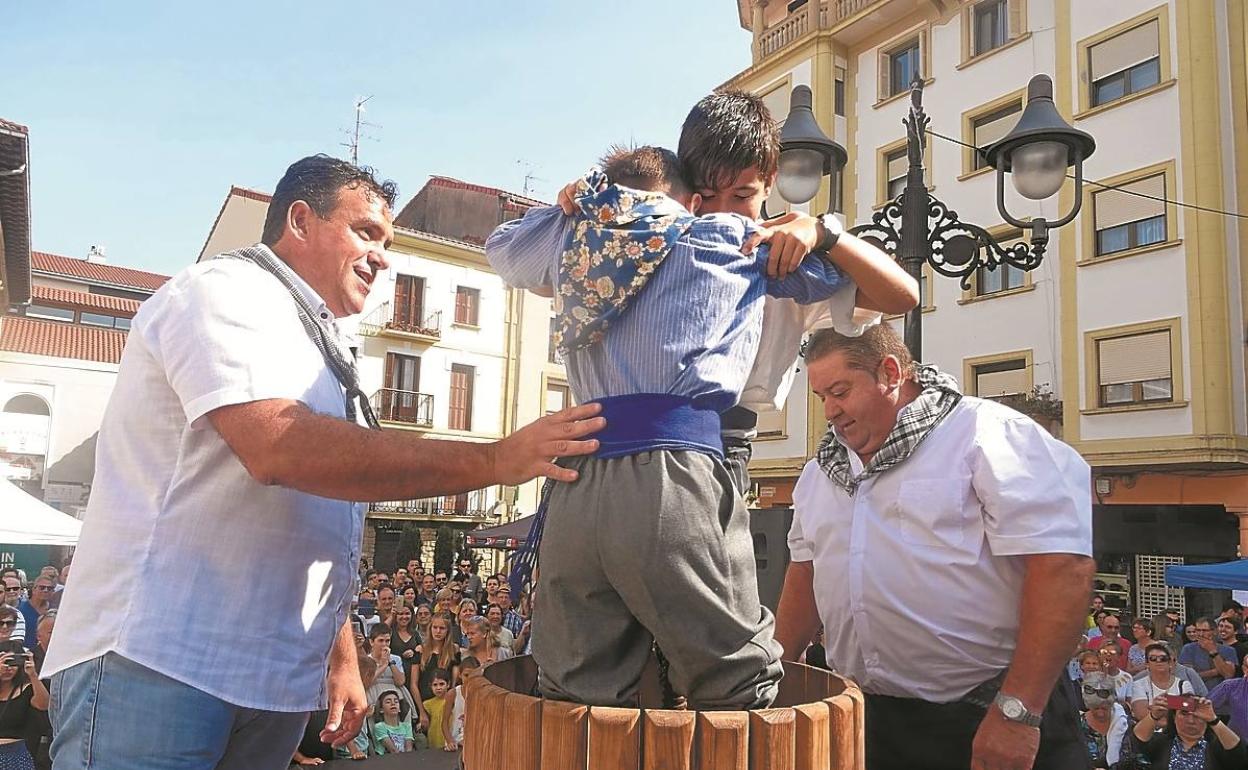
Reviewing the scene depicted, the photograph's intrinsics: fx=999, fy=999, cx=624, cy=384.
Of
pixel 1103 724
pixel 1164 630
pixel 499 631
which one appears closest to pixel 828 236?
pixel 1103 724

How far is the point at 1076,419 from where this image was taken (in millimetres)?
19547

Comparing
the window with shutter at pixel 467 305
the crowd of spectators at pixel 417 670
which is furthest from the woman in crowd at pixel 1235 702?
the window with shutter at pixel 467 305

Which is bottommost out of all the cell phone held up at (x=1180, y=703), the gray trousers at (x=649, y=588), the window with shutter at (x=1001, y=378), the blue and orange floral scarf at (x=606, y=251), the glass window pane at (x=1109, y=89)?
the cell phone held up at (x=1180, y=703)

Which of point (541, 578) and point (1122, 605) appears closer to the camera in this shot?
point (541, 578)

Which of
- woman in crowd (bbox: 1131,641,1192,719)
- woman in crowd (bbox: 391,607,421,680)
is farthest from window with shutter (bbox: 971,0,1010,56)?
woman in crowd (bbox: 391,607,421,680)

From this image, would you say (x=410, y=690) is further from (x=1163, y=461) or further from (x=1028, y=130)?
(x=1163, y=461)

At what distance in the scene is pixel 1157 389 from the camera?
728 inches

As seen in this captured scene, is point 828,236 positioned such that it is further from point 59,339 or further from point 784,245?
point 59,339

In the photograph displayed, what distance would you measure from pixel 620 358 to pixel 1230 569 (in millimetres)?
13413

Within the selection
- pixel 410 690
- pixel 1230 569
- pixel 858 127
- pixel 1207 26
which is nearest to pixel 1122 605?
pixel 1230 569

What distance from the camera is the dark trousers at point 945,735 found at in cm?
279

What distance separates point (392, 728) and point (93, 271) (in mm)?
39797

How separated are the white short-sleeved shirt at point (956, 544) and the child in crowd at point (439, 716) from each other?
6824 millimetres

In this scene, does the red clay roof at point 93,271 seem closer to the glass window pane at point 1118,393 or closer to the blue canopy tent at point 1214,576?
the glass window pane at point 1118,393
